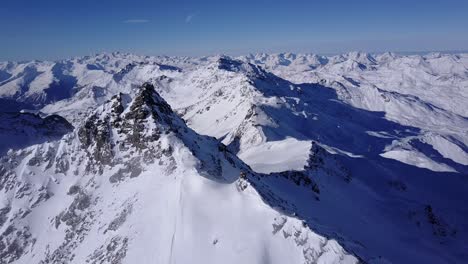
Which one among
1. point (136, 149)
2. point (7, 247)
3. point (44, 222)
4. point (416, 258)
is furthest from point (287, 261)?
point (7, 247)

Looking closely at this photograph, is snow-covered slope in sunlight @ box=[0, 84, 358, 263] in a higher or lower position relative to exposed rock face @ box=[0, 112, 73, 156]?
higher

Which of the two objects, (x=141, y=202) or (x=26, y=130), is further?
(x=26, y=130)

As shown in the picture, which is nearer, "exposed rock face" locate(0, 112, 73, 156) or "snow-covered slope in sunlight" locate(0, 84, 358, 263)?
"snow-covered slope in sunlight" locate(0, 84, 358, 263)

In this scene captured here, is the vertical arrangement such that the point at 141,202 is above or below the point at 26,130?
above

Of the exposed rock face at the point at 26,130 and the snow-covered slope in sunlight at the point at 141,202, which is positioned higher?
the snow-covered slope in sunlight at the point at 141,202

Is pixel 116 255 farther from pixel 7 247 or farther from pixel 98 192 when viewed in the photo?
pixel 7 247

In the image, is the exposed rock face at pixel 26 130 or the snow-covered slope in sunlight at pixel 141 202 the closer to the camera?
the snow-covered slope in sunlight at pixel 141 202

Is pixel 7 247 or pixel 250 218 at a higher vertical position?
pixel 250 218

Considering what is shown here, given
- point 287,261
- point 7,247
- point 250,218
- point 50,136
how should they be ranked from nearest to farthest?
point 287,261, point 250,218, point 7,247, point 50,136
